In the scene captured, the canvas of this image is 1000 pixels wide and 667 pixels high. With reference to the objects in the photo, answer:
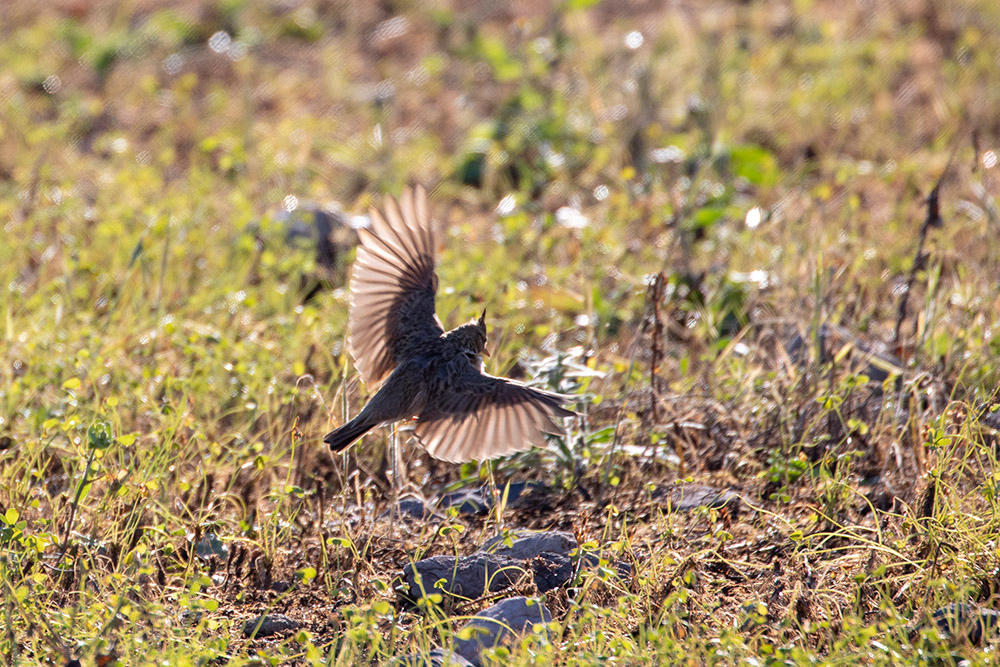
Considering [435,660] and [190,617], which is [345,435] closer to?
[190,617]

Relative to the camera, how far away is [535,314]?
5.64 meters

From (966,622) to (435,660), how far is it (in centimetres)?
151

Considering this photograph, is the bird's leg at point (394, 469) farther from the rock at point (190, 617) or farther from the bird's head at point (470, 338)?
the rock at point (190, 617)

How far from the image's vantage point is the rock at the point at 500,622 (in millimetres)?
3533

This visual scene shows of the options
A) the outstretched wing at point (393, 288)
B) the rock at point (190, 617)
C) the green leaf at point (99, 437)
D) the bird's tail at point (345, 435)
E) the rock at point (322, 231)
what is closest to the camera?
the green leaf at point (99, 437)

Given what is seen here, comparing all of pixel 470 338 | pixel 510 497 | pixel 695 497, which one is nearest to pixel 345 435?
pixel 470 338

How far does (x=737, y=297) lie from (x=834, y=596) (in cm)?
210

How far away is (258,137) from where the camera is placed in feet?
25.0

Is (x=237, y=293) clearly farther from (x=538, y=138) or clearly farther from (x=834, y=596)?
(x=834, y=596)

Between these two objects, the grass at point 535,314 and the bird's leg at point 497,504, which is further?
the bird's leg at point 497,504

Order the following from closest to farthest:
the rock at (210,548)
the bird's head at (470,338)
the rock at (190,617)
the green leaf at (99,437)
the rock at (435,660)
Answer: the rock at (435,660), the green leaf at (99,437), the rock at (190,617), the rock at (210,548), the bird's head at (470,338)

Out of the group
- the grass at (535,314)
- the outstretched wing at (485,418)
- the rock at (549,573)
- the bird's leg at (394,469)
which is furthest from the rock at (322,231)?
the rock at (549,573)

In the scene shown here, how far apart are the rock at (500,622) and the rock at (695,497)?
0.75 metres

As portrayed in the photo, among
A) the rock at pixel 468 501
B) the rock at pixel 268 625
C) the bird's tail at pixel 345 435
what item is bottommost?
the rock at pixel 268 625
